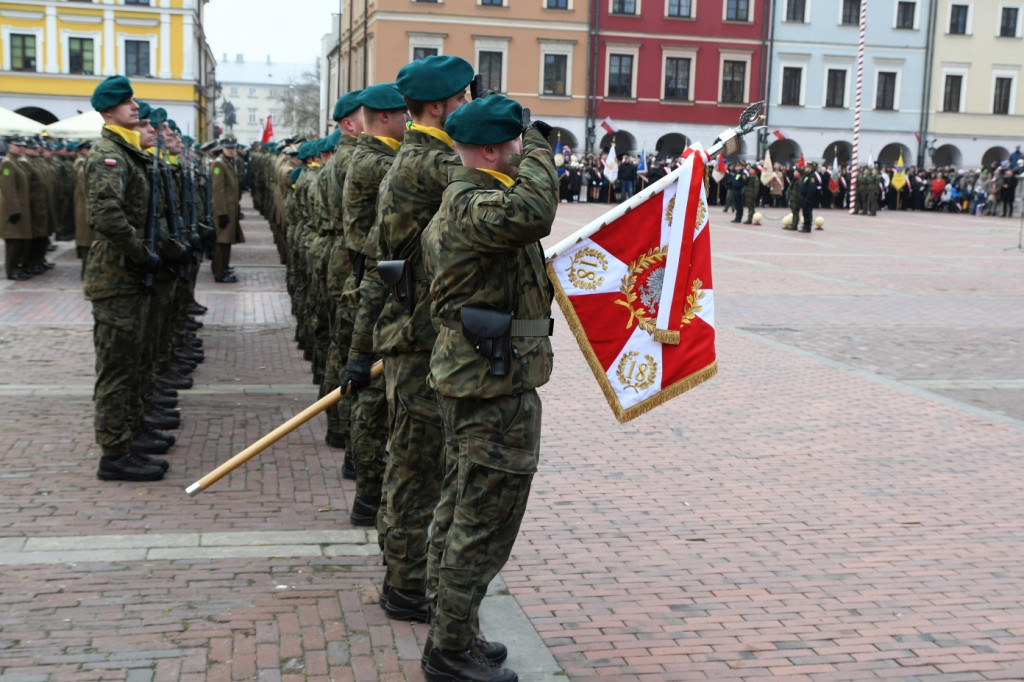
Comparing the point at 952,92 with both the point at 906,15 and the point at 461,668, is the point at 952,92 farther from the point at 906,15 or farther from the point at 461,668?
the point at 461,668

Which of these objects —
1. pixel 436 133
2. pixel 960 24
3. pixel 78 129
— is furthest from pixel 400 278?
pixel 960 24

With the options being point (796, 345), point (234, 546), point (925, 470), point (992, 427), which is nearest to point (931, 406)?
point (992, 427)

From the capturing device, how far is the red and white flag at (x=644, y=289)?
185 inches

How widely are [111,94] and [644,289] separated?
3.89 meters

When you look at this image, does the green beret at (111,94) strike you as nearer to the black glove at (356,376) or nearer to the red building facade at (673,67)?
the black glove at (356,376)

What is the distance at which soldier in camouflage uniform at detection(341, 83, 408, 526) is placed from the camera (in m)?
5.77

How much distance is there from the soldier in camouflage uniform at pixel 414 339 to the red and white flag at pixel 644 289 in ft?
2.14

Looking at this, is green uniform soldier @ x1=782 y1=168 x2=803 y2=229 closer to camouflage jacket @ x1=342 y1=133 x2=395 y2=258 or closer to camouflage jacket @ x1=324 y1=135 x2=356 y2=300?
camouflage jacket @ x1=324 y1=135 x2=356 y2=300

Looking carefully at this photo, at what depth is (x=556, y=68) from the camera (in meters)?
54.6

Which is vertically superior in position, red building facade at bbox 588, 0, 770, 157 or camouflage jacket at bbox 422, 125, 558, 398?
red building facade at bbox 588, 0, 770, 157

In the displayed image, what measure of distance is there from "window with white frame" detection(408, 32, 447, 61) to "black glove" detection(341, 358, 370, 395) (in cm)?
4902

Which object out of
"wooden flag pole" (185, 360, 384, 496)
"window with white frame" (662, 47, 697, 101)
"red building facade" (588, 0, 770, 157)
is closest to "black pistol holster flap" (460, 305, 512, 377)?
"wooden flag pole" (185, 360, 384, 496)

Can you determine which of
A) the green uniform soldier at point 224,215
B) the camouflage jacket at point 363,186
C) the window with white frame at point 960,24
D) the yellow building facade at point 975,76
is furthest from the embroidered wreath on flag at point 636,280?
the window with white frame at point 960,24

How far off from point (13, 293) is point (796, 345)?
10419mm
